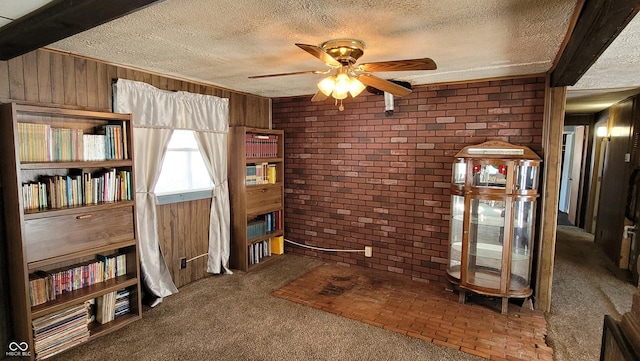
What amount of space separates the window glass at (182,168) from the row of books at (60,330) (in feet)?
4.12

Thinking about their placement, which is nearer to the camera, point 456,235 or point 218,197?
point 456,235

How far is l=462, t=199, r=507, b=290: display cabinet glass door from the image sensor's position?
127 inches

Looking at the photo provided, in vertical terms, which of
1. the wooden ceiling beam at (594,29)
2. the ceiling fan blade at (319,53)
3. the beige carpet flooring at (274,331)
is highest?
the wooden ceiling beam at (594,29)

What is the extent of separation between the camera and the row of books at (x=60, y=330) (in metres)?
2.38

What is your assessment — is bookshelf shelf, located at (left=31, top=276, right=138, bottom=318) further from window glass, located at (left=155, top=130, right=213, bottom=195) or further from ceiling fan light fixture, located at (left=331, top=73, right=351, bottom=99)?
ceiling fan light fixture, located at (left=331, top=73, right=351, bottom=99)

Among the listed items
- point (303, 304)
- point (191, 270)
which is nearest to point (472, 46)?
point (303, 304)

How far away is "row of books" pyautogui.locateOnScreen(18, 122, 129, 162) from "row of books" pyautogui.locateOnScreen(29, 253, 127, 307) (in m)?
0.86

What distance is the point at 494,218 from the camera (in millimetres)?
3270

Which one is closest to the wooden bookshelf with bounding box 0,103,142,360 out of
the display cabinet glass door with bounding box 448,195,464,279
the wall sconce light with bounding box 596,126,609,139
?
the display cabinet glass door with bounding box 448,195,464,279

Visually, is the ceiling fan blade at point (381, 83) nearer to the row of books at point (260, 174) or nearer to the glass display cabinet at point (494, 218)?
the glass display cabinet at point (494, 218)

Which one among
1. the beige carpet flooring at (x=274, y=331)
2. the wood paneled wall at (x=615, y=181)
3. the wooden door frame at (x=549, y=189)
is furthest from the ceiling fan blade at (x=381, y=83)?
the wood paneled wall at (x=615, y=181)

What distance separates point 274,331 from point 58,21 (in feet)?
8.35

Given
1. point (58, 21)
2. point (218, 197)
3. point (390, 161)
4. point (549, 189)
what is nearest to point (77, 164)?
point (58, 21)

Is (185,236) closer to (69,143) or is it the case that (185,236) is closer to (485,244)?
(69,143)
